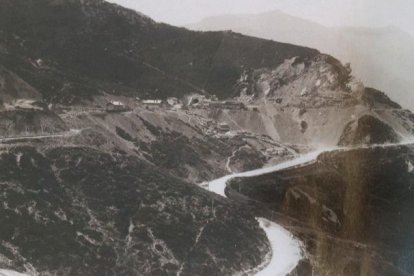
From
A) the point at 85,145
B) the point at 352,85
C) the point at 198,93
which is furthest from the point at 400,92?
the point at 85,145

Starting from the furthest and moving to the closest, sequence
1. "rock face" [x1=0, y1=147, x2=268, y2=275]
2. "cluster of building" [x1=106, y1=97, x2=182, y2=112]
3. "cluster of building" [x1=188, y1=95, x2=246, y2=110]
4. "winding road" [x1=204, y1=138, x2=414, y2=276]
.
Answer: "cluster of building" [x1=188, y1=95, x2=246, y2=110] < "cluster of building" [x1=106, y1=97, x2=182, y2=112] < "winding road" [x1=204, y1=138, x2=414, y2=276] < "rock face" [x1=0, y1=147, x2=268, y2=275]

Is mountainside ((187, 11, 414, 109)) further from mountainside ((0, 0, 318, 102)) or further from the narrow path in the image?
the narrow path

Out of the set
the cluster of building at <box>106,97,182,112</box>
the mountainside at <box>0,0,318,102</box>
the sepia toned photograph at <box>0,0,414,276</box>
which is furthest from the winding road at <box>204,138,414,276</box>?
the mountainside at <box>0,0,318,102</box>

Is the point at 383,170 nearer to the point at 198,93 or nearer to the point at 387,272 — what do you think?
the point at 387,272

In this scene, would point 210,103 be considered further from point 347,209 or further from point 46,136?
point 46,136

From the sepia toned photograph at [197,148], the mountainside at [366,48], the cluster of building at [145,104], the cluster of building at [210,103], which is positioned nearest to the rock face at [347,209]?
the sepia toned photograph at [197,148]

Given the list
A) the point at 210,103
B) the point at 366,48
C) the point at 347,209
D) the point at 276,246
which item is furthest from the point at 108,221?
the point at 366,48
